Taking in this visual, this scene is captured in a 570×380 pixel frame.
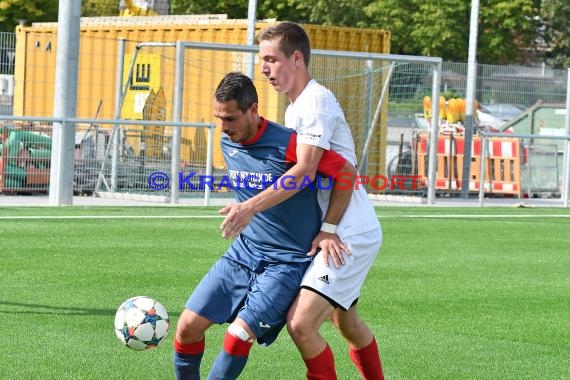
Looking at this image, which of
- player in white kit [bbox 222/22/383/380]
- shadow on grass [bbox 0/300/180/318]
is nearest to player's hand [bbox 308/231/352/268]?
player in white kit [bbox 222/22/383/380]

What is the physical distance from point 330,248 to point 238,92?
87 centimetres

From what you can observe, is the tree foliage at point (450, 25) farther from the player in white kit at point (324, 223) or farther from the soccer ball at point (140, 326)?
the player in white kit at point (324, 223)

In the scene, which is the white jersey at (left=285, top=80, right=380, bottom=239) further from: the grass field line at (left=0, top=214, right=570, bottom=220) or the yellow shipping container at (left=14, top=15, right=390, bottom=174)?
the yellow shipping container at (left=14, top=15, right=390, bottom=174)

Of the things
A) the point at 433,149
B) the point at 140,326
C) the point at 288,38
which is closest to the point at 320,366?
the point at 140,326

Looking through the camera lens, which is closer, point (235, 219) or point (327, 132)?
point (235, 219)

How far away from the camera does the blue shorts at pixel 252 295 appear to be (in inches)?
221

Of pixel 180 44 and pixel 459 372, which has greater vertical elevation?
pixel 180 44

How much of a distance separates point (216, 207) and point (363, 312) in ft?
30.3

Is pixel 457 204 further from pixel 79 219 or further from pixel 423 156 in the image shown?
pixel 79 219

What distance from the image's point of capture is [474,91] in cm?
2328

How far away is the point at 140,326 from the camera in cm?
621

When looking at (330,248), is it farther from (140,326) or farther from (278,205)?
(140,326)

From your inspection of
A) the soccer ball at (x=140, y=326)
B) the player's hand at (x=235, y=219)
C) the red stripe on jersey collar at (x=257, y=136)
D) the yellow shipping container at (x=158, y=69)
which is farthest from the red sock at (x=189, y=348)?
the yellow shipping container at (x=158, y=69)

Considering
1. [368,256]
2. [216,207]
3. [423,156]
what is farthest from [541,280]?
[423,156]
